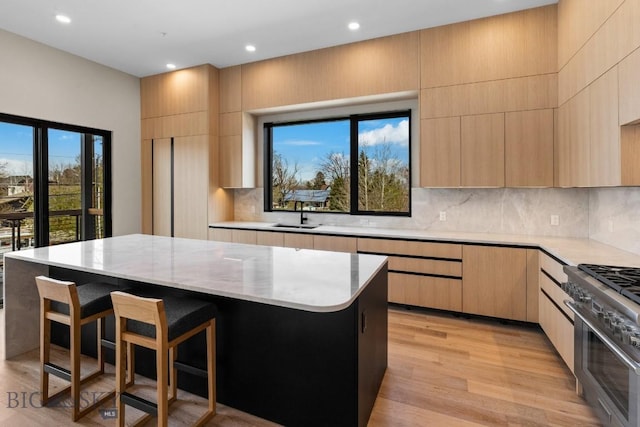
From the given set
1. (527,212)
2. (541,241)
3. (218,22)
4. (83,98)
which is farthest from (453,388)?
(83,98)

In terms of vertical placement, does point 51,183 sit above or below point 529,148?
below

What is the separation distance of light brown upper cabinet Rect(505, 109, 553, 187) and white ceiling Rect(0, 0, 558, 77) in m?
1.09

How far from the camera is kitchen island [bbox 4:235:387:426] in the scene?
65.8 inches

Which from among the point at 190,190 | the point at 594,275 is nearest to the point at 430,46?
the point at 594,275

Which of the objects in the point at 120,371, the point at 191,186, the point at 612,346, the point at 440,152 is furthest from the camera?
the point at 191,186

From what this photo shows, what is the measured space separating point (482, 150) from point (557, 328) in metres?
1.82

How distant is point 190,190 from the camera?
493 cm

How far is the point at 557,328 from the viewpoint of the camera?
2.56 metres

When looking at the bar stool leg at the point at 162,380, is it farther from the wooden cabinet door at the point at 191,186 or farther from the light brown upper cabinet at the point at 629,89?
the wooden cabinet door at the point at 191,186

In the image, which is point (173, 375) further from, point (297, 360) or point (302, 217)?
point (302, 217)

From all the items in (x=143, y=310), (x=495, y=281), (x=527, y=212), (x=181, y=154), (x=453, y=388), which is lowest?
(x=453, y=388)

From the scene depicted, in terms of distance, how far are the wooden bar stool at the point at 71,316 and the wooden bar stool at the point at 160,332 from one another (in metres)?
0.40

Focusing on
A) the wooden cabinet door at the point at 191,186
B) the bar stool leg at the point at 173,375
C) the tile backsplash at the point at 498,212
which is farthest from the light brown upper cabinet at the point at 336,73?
the bar stool leg at the point at 173,375

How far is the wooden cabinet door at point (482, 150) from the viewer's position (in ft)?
11.3
